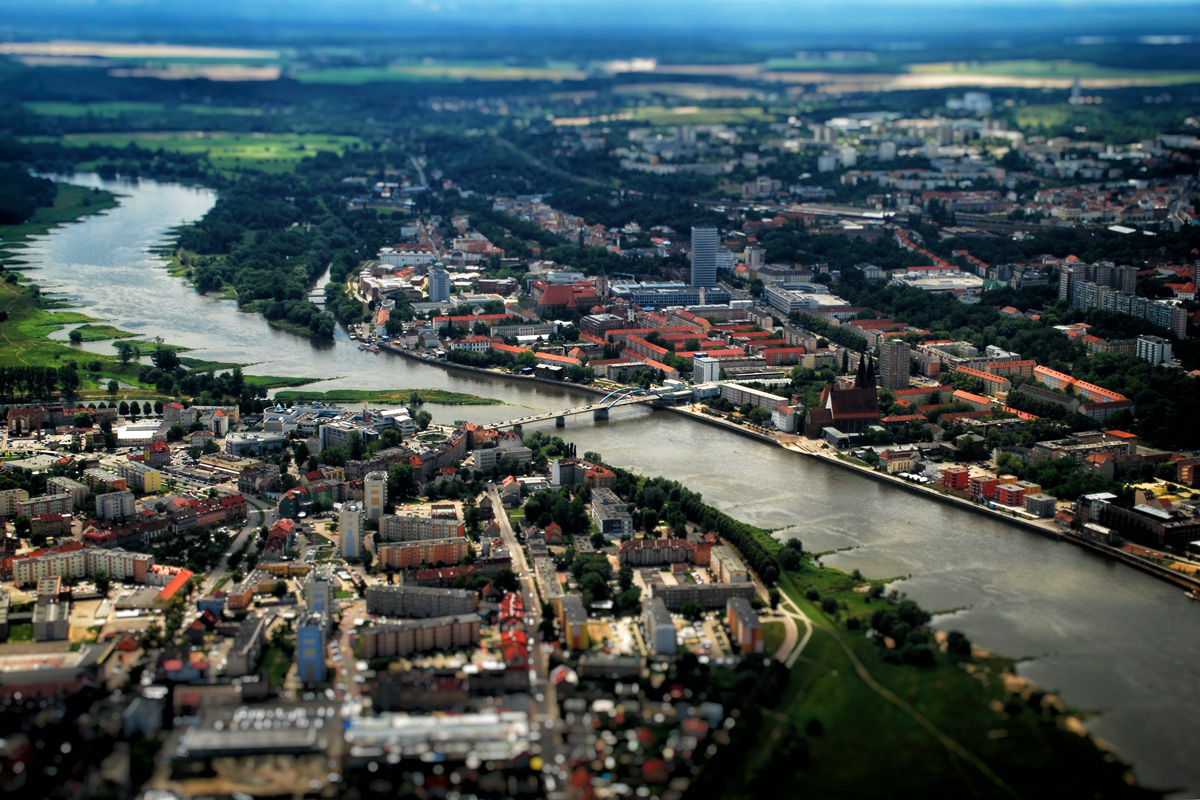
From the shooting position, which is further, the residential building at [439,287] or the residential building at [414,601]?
the residential building at [439,287]

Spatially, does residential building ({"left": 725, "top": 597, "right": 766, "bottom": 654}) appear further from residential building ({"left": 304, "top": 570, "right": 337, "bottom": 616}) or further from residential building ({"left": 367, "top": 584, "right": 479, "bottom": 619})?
residential building ({"left": 304, "top": 570, "right": 337, "bottom": 616})

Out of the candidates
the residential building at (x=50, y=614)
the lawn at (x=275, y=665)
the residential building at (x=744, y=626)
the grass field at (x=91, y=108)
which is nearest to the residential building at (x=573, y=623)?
the residential building at (x=744, y=626)

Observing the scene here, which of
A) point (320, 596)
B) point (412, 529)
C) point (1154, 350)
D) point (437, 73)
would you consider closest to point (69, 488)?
point (412, 529)

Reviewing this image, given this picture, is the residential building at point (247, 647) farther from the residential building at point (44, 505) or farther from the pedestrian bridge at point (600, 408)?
the pedestrian bridge at point (600, 408)

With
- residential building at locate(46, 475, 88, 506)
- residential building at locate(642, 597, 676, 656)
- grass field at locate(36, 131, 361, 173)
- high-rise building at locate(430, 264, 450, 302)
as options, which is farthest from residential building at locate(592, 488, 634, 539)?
Result: grass field at locate(36, 131, 361, 173)

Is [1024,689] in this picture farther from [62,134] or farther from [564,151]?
[62,134]

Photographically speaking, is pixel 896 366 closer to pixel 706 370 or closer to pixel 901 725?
pixel 706 370

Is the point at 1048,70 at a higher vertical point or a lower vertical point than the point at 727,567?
higher
